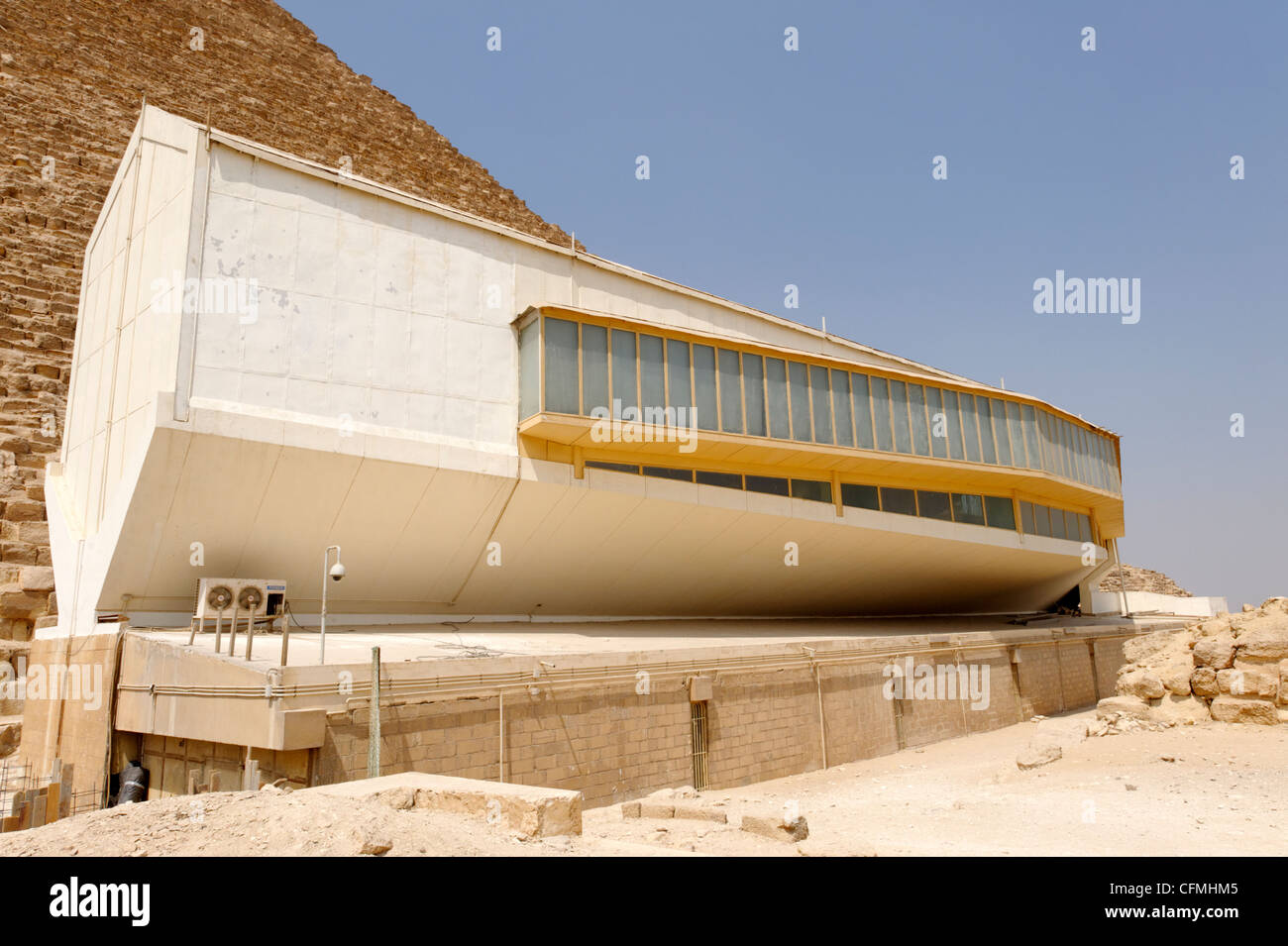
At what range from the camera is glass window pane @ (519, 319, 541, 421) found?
17234mm

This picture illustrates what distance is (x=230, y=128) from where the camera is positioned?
→ 122ft

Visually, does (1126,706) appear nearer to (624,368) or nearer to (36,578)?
(624,368)

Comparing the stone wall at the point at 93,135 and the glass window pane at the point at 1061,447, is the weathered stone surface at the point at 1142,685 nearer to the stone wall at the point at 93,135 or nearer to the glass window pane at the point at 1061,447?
the glass window pane at the point at 1061,447

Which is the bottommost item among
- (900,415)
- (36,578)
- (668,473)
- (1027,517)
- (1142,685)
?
(1142,685)

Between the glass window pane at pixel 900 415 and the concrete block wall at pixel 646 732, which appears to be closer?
the concrete block wall at pixel 646 732

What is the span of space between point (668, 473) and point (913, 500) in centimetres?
897

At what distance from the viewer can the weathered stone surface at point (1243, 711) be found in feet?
44.5

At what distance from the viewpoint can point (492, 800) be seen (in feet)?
21.2

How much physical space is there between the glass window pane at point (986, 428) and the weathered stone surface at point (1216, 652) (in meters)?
10.6

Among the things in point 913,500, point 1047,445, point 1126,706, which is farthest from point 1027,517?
point 1126,706

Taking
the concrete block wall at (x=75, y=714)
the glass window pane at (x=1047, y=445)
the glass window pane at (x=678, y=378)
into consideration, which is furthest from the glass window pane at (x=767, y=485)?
the concrete block wall at (x=75, y=714)

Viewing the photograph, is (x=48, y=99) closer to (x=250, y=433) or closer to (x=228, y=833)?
(x=250, y=433)

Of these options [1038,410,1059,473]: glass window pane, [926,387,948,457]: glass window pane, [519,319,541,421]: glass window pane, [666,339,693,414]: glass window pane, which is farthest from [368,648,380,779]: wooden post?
[1038,410,1059,473]: glass window pane

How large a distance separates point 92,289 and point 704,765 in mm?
19192
